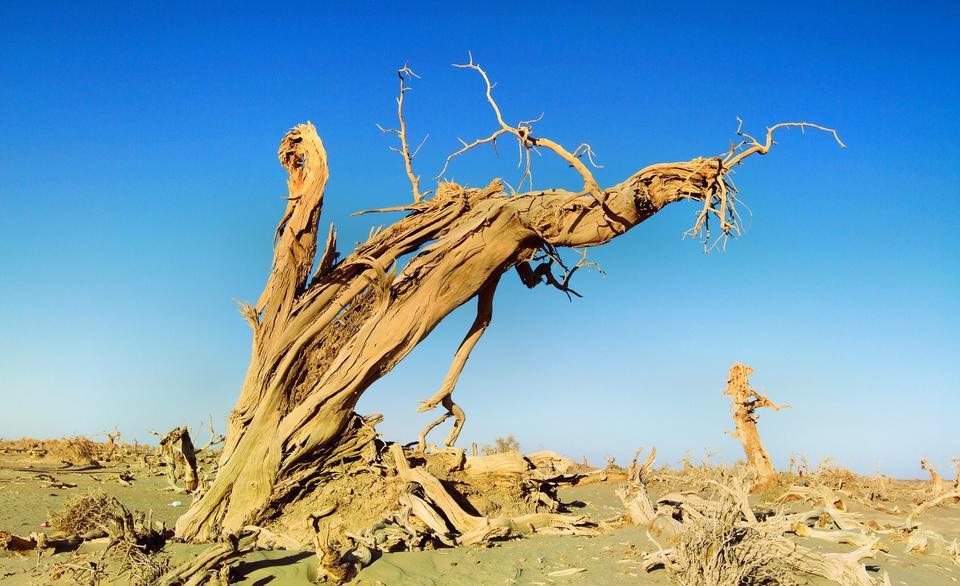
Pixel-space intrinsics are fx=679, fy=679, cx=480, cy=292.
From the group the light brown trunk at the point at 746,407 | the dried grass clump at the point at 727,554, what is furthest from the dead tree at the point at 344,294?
the light brown trunk at the point at 746,407

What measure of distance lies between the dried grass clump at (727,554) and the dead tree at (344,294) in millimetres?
3530

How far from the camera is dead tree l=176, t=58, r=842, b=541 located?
7.99m

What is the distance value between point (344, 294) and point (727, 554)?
17.5ft

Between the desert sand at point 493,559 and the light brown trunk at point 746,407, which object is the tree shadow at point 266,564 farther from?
the light brown trunk at point 746,407

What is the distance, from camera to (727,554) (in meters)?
5.47

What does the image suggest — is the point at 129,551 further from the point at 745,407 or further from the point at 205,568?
the point at 745,407

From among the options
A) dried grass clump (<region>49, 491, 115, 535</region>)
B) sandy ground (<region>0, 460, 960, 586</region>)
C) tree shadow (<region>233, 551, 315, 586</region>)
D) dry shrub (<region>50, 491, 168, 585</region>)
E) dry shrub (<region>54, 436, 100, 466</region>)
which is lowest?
sandy ground (<region>0, 460, 960, 586</region>)

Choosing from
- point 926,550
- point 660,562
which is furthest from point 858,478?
point 660,562

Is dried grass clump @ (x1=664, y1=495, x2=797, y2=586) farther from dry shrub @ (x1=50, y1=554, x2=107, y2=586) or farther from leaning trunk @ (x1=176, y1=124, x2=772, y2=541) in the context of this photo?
dry shrub @ (x1=50, y1=554, x2=107, y2=586)

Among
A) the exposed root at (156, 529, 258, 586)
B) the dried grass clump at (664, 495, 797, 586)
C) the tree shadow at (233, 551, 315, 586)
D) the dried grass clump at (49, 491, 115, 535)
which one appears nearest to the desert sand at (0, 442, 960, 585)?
the tree shadow at (233, 551, 315, 586)

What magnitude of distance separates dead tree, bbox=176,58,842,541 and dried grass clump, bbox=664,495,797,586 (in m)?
3.53

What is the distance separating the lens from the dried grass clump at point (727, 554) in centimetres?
544

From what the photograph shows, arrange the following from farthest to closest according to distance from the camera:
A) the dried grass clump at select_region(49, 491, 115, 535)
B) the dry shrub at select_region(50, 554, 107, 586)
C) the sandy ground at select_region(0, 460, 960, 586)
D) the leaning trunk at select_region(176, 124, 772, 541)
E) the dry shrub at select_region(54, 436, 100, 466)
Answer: the dry shrub at select_region(54, 436, 100, 466) → the leaning trunk at select_region(176, 124, 772, 541) → the dried grass clump at select_region(49, 491, 115, 535) → the sandy ground at select_region(0, 460, 960, 586) → the dry shrub at select_region(50, 554, 107, 586)

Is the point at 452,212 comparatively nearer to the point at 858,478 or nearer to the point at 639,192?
the point at 639,192
